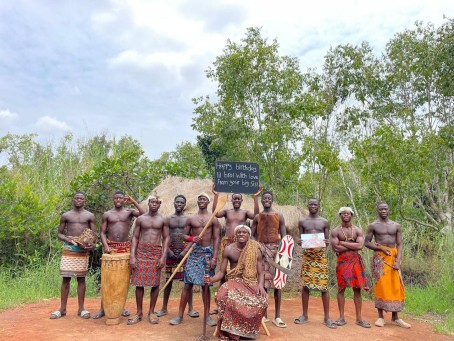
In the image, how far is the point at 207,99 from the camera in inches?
460

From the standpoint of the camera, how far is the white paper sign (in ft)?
18.6

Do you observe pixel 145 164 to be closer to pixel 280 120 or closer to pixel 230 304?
pixel 280 120

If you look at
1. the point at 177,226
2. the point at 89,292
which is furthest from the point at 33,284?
the point at 177,226

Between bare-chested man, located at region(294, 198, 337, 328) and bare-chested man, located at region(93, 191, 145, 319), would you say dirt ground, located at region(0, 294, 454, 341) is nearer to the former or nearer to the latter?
bare-chested man, located at region(294, 198, 337, 328)

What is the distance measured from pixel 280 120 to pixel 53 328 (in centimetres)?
685

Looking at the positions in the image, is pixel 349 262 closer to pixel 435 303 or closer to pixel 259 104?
pixel 435 303

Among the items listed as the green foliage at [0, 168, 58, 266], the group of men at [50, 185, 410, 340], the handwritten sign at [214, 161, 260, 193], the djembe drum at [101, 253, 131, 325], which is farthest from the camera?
the green foliage at [0, 168, 58, 266]

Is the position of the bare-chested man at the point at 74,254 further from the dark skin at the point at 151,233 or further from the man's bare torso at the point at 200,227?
the man's bare torso at the point at 200,227

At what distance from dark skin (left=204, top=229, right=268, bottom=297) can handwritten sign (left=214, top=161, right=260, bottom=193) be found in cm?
140

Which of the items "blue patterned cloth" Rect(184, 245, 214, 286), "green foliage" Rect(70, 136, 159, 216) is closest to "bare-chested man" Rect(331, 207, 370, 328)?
"blue patterned cloth" Rect(184, 245, 214, 286)

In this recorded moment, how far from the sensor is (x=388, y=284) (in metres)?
5.76

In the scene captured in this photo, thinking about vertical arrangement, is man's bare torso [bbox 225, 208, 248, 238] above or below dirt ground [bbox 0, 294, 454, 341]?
above

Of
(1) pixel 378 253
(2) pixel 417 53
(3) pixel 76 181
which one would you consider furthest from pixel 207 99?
(1) pixel 378 253

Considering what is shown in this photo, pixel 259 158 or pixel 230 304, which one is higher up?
pixel 259 158
